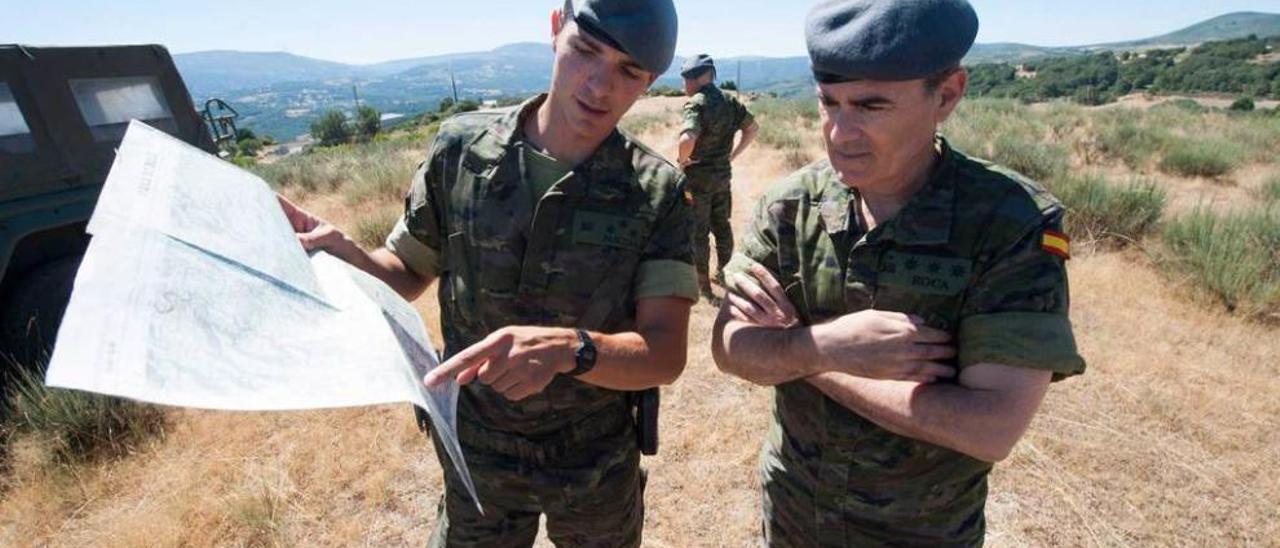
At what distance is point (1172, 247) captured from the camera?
224 inches

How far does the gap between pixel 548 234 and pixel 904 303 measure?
81 centimetres

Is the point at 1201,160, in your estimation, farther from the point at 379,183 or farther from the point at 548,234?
the point at 379,183

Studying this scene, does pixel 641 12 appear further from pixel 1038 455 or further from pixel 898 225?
pixel 1038 455

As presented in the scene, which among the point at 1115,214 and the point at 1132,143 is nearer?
the point at 1115,214

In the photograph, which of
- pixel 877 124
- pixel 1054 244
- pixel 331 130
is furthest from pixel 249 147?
pixel 1054 244

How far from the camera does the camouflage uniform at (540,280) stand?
1558 mm

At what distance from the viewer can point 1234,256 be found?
16.5 ft

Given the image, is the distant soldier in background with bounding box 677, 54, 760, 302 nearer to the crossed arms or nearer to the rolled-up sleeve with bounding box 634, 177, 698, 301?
the rolled-up sleeve with bounding box 634, 177, 698, 301

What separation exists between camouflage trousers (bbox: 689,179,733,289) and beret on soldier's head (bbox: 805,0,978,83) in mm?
3598

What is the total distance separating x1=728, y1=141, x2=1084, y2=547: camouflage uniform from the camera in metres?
1.24

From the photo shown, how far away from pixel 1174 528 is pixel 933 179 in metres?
2.59

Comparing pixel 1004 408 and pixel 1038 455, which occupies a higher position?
pixel 1004 408

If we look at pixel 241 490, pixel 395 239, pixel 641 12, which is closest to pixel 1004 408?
pixel 641 12

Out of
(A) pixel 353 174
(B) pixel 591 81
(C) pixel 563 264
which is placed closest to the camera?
(B) pixel 591 81
